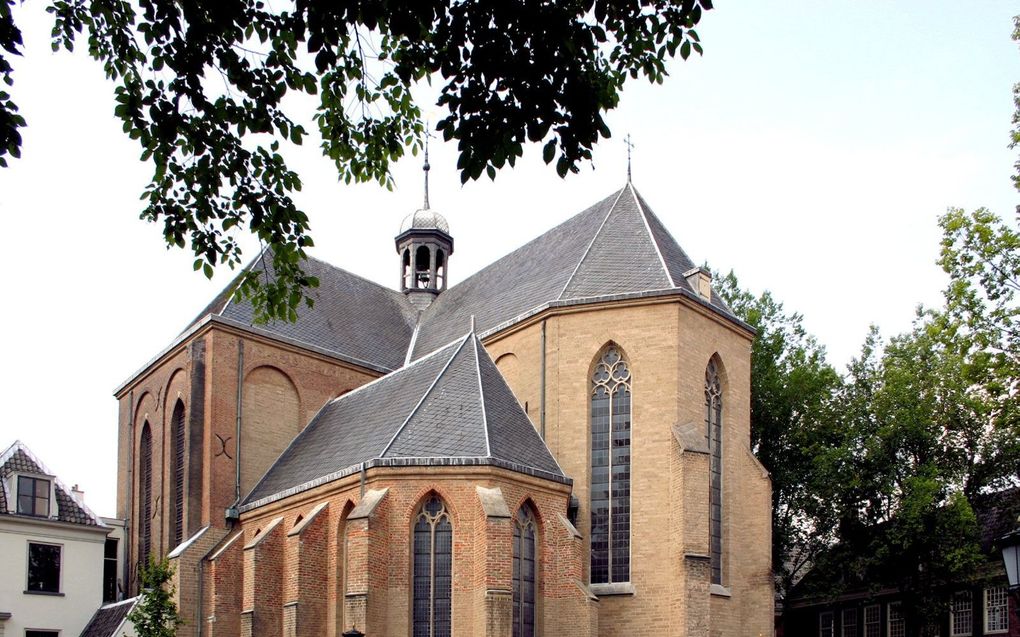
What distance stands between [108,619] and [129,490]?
17.5 ft

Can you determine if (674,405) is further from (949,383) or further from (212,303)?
(212,303)

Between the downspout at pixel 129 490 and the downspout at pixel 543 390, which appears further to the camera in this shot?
the downspout at pixel 129 490

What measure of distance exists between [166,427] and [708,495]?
15.7m

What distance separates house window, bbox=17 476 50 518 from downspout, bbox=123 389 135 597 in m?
3.35

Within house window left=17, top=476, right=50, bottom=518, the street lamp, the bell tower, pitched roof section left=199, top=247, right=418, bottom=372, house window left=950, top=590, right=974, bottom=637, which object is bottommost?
house window left=950, top=590, right=974, bottom=637

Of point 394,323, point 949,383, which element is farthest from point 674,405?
point 394,323

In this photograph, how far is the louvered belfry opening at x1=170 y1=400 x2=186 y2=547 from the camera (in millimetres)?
28984

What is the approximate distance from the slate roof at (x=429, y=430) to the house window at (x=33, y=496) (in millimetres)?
5907

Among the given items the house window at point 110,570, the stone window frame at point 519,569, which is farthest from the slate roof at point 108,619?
the stone window frame at point 519,569

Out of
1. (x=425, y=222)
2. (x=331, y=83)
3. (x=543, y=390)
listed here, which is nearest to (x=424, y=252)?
(x=425, y=222)

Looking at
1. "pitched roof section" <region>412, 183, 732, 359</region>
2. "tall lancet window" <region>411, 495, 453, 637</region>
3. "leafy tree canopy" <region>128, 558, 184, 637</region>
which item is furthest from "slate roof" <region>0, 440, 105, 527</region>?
"tall lancet window" <region>411, 495, 453, 637</region>

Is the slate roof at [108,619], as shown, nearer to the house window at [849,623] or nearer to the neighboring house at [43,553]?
the neighboring house at [43,553]

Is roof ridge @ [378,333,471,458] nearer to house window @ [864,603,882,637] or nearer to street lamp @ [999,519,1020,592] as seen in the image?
street lamp @ [999,519,1020,592]

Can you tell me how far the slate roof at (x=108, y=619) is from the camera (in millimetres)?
27203
